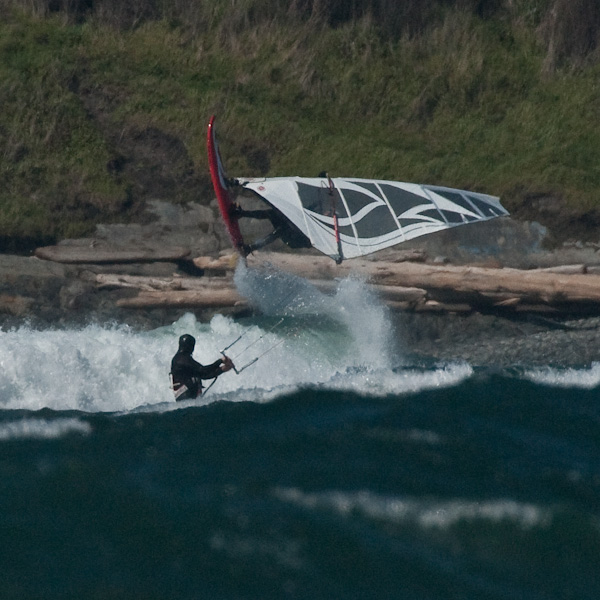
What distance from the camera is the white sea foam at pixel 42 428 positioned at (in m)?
10.9

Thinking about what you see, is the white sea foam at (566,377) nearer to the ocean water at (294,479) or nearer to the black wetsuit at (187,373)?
the ocean water at (294,479)

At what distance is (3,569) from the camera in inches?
341

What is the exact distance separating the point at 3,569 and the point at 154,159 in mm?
10905

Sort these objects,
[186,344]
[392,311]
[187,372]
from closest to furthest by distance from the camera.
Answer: [187,372], [186,344], [392,311]

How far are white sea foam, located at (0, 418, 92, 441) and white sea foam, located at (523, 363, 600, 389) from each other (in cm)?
555

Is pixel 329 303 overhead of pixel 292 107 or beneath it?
beneath

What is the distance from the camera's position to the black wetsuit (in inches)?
485

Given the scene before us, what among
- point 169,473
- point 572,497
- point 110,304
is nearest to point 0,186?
point 110,304

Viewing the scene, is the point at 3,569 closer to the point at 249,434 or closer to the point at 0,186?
the point at 249,434

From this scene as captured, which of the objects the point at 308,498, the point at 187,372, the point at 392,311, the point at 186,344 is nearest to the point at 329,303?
the point at 392,311

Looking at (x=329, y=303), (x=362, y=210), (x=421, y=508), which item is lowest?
(x=421, y=508)

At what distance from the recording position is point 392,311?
15.3m

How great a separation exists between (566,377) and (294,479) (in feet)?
15.3

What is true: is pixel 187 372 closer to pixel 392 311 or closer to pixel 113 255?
pixel 392 311
